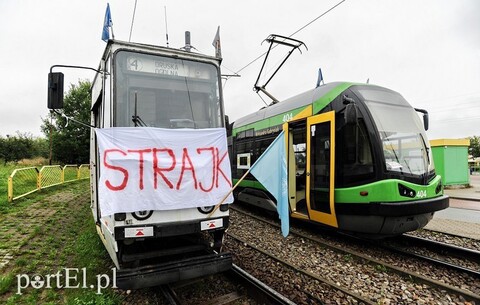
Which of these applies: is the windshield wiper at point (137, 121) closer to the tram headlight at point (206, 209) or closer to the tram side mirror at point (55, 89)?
the tram side mirror at point (55, 89)

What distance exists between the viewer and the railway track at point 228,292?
3381 millimetres

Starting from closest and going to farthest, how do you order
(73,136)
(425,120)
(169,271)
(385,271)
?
1. (169,271)
2. (385,271)
3. (425,120)
4. (73,136)

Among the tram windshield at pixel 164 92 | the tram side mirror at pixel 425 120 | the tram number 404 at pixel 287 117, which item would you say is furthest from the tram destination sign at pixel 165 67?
the tram side mirror at pixel 425 120

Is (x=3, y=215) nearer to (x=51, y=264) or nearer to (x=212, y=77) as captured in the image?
(x=51, y=264)

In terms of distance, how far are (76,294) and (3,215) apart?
5.80m

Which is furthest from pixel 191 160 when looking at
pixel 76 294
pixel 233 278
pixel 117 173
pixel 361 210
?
pixel 361 210

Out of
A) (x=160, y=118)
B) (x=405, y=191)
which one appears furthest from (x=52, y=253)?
(x=405, y=191)

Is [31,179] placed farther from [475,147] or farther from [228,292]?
[475,147]

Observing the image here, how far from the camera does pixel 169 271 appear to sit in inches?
130

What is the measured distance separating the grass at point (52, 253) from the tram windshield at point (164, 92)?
2.46m

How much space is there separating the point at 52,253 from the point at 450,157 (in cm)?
1719

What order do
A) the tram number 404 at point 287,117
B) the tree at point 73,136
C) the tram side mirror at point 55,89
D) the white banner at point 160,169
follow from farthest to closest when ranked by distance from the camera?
the tree at point 73,136
the tram number 404 at point 287,117
the tram side mirror at point 55,89
the white banner at point 160,169

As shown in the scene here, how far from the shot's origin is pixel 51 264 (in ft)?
15.4

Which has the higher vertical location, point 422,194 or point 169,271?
point 422,194
